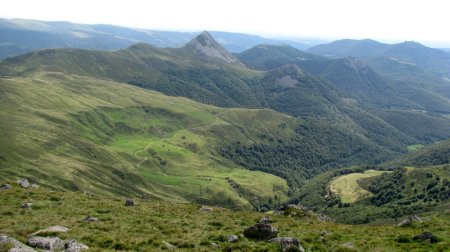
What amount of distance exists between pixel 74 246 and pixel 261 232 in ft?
63.6

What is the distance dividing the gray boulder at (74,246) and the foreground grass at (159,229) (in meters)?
0.88

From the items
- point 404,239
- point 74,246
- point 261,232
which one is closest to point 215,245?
point 261,232

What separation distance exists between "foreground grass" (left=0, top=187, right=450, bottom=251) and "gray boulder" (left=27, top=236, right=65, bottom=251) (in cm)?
266

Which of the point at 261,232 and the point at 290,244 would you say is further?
the point at 261,232

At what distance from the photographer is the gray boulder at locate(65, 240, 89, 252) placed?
31.8 meters

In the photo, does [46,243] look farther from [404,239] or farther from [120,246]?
[404,239]

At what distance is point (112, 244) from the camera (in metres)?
35.5

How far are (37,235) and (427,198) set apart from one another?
195132 millimetres

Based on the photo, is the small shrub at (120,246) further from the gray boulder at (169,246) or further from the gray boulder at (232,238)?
the gray boulder at (232,238)

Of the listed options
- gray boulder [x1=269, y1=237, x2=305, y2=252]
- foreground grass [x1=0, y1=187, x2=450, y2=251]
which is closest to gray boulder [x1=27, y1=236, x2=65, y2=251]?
foreground grass [x1=0, y1=187, x2=450, y2=251]

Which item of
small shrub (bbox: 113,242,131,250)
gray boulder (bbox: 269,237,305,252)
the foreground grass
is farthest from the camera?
the foreground grass

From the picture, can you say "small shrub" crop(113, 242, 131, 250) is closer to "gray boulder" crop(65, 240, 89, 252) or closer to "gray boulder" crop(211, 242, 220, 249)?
"gray boulder" crop(65, 240, 89, 252)

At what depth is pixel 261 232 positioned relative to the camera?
4269 cm

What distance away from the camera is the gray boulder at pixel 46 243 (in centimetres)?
3197
